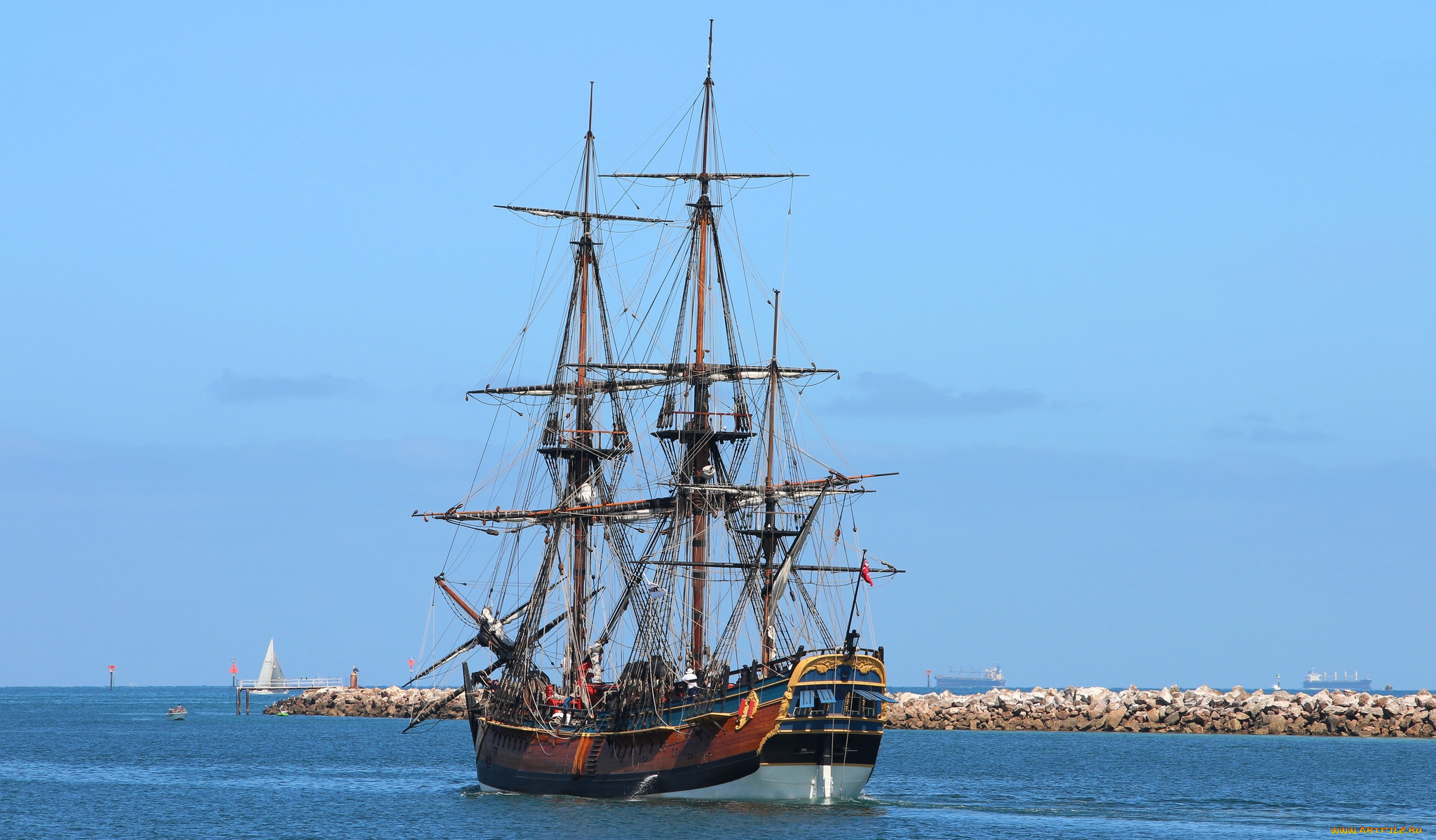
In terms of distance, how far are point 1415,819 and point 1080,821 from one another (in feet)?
44.7

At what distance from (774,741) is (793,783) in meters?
1.93

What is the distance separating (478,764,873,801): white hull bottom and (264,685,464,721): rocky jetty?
115 metres

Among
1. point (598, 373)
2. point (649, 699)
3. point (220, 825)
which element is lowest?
point (220, 825)

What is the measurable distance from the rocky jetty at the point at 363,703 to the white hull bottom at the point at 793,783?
11514cm

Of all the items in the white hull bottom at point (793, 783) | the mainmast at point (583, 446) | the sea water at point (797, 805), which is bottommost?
the sea water at point (797, 805)

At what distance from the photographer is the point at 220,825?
233ft

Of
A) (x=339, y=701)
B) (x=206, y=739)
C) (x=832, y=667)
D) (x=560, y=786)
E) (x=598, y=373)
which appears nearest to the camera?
(x=832, y=667)

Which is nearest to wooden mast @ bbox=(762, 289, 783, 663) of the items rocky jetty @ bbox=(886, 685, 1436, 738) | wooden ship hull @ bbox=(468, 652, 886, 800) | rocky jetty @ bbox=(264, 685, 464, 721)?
wooden ship hull @ bbox=(468, 652, 886, 800)

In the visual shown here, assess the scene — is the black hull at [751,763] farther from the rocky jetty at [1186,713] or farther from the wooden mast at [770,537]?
the rocky jetty at [1186,713]

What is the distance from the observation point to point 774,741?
65.3m

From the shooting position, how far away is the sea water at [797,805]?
6575 cm

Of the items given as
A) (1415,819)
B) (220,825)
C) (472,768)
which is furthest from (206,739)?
(1415,819)

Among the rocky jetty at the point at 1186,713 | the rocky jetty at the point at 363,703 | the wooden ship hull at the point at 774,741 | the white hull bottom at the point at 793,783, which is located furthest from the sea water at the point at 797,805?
the rocky jetty at the point at 363,703

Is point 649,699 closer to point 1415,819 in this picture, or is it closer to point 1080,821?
point 1080,821
